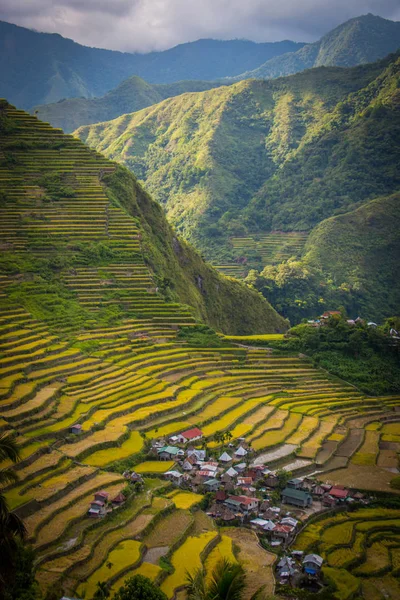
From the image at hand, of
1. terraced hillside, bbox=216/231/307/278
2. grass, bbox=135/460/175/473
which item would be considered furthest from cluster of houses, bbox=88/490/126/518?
terraced hillside, bbox=216/231/307/278

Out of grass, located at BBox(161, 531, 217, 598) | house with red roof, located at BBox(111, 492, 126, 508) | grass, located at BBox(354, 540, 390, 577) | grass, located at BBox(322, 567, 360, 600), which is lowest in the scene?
grass, located at BBox(354, 540, 390, 577)

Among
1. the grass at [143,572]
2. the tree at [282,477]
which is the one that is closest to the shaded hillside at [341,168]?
the tree at [282,477]

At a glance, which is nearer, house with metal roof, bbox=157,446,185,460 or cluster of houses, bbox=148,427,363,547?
cluster of houses, bbox=148,427,363,547

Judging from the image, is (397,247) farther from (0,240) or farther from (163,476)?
(163,476)

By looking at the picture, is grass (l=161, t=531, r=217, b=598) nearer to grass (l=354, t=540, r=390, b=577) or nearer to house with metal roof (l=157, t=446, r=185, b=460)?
grass (l=354, t=540, r=390, b=577)

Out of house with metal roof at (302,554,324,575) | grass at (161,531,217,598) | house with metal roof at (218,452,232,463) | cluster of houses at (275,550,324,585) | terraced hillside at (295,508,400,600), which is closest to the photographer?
grass at (161,531,217,598)

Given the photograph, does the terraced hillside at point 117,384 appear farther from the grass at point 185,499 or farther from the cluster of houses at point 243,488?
the cluster of houses at point 243,488

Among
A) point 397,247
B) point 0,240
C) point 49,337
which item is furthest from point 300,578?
point 397,247
